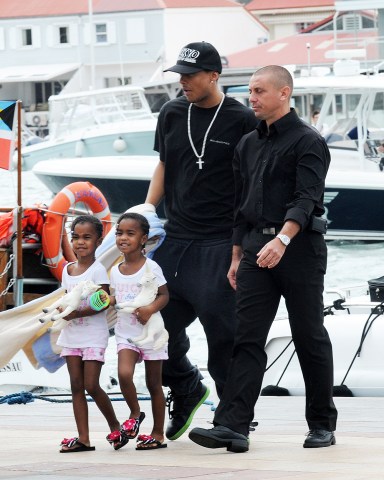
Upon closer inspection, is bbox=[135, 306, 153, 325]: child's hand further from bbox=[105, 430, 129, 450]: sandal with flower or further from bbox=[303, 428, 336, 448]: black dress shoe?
bbox=[303, 428, 336, 448]: black dress shoe

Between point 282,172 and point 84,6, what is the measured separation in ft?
261

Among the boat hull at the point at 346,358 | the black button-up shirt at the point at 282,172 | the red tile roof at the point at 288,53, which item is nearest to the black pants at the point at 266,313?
the black button-up shirt at the point at 282,172

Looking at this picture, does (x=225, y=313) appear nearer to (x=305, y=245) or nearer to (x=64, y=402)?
(x=305, y=245)

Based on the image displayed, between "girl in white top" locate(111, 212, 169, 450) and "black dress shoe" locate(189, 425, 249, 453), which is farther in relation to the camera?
"girl in white top" locate(111, 212, 169, 450)

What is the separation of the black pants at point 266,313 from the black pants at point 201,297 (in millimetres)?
233

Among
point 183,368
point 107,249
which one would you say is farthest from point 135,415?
point 107,249

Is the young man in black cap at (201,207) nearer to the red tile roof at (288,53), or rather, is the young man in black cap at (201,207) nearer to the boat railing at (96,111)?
the boat railing at (96,111)

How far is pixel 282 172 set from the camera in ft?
19.2

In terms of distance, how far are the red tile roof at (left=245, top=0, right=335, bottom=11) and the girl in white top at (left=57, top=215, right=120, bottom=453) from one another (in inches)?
3361

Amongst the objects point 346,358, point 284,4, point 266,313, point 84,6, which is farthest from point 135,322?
point 284,4

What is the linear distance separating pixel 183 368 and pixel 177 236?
0.67 metres

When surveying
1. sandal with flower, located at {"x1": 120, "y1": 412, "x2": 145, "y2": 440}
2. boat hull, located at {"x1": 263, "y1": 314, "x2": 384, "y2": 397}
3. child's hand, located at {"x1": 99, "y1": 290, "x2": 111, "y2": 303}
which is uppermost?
child's hand, located at {"x1": 99, "y1": 290, "x2": 111, "y2": 303}

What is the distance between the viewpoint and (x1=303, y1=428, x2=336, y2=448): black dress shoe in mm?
5836

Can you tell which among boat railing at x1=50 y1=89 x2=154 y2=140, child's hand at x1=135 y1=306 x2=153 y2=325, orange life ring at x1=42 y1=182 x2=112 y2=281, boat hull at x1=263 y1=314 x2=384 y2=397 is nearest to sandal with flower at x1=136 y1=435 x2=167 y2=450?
child's hand at x1=135 y1=306 x2=153 y2=325
